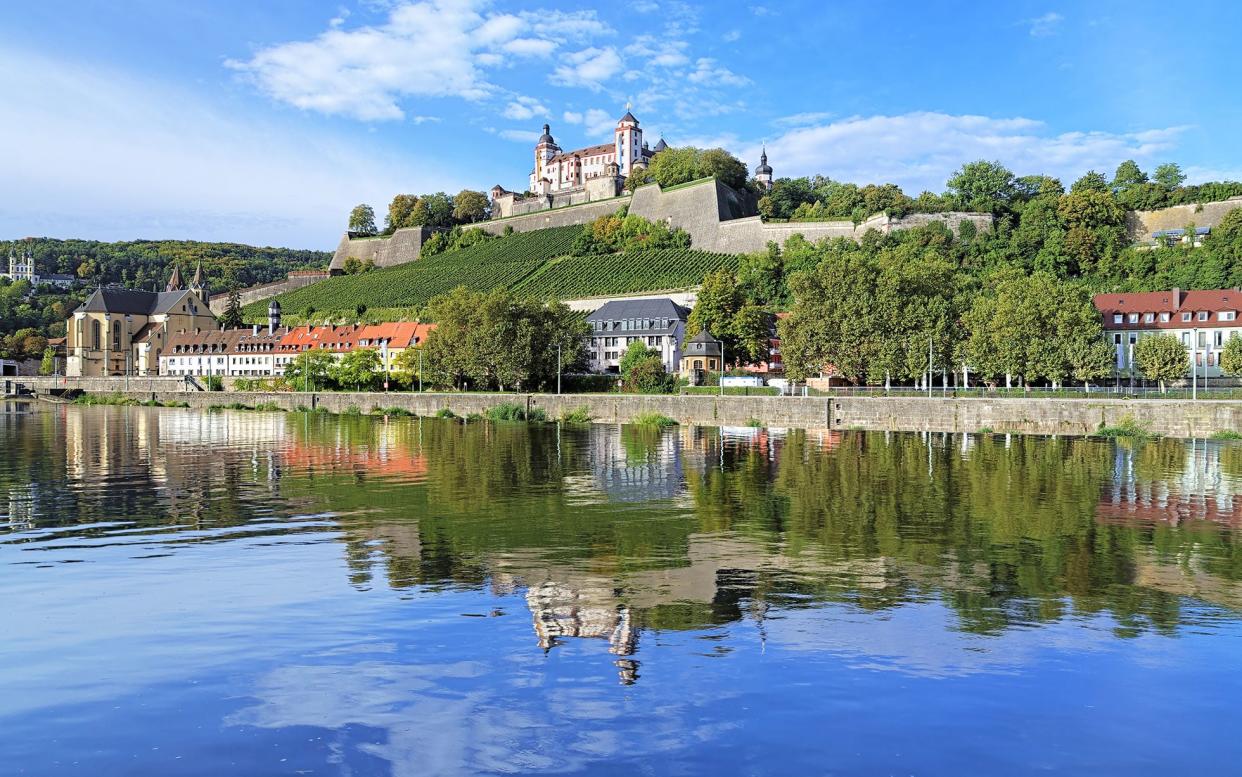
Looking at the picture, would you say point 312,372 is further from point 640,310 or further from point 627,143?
point 627,143

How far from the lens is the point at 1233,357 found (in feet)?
188

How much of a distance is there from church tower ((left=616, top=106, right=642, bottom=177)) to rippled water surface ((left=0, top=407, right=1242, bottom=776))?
128579mm

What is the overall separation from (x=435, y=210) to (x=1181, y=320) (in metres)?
101

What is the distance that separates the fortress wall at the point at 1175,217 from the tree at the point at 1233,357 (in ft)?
Result: 98.3

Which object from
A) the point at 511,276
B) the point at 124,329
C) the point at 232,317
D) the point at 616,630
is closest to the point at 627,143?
the point at 511,276

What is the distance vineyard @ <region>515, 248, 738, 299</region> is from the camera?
91.6 meters

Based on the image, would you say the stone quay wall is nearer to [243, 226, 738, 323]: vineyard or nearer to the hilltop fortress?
[243, 226, 738, 323]: vineyard

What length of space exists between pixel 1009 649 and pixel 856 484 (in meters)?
15.8

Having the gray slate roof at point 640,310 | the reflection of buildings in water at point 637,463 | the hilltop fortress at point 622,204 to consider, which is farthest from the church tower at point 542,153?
the reflection of buildings in water at point 637,463

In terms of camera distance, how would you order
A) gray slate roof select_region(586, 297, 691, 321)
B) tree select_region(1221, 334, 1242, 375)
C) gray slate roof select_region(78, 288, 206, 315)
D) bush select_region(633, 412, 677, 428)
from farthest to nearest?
gray slate roof select_region(78, 288, 206, 315), gray slate roof select_region(586, 297, 691, 321), tree select_region(1221, 334, 1242, 375), bush select_region(633, 412, 677, 428)

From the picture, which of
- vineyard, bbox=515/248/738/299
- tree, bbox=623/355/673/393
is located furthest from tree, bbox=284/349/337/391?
tree, bbox=623/355/673/393

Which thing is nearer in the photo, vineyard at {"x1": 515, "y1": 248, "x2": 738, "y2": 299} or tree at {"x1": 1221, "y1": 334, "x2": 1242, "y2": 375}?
tree at {"x1": 1221, "y1": 334, "x2": 1242, "y2": 375}

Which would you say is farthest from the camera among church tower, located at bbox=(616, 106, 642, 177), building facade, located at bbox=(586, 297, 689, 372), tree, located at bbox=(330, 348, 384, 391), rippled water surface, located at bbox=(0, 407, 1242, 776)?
church tower, located at bbox=(616, 106, 642, 177)

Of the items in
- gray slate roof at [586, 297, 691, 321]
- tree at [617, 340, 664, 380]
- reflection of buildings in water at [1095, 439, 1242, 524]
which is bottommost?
reflection of buildings in water at [1095, 439, 1242, 524]
